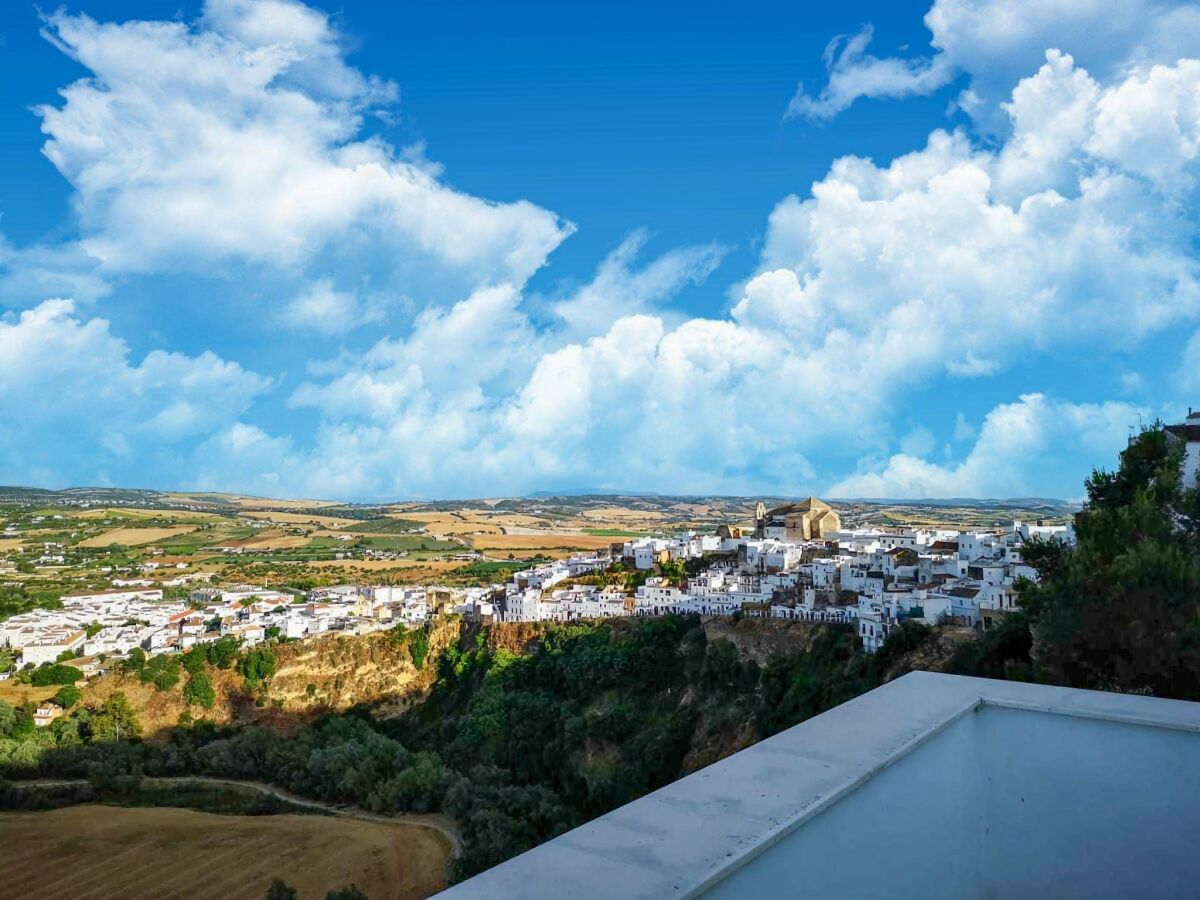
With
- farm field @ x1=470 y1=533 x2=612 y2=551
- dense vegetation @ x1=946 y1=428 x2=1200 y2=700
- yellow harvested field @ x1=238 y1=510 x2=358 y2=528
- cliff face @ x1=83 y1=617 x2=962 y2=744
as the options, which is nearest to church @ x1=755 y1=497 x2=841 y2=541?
cliff face @ x1=83 y1=617 x2=962 y2=744

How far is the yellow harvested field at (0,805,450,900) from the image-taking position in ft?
49.7

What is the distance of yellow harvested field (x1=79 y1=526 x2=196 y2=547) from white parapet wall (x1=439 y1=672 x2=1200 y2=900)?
73.6 m

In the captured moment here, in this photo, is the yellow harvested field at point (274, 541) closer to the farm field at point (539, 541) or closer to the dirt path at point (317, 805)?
the farm field at point (539, 541)

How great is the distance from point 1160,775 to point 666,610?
23.4m


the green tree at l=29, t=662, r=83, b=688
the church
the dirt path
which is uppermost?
the church

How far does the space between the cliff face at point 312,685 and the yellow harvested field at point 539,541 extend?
32302mm

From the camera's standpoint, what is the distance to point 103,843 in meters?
17.0

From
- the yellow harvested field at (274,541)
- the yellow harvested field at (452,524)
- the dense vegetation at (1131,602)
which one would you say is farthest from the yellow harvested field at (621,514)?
the dense vegetation at (1131,602)

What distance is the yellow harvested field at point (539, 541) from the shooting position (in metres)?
64.3

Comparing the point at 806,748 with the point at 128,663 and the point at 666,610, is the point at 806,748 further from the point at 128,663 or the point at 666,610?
the point at 128,663

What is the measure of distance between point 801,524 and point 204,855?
27.8 meters

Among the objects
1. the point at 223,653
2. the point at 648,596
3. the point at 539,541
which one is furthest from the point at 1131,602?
the point at 539,541

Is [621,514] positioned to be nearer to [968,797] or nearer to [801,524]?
[801,524]

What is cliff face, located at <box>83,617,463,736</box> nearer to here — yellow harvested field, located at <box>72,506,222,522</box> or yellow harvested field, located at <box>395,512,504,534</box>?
yellow harvested field, located at <box>395,512,504,534</box>
